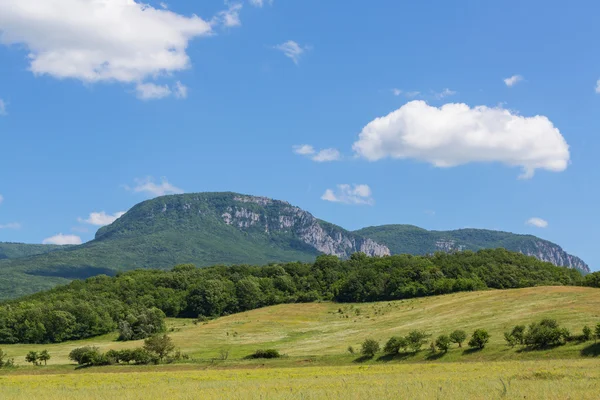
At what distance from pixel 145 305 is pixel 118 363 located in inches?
3700

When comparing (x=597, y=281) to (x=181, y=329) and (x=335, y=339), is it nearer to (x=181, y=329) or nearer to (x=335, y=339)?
(x=335, y=339)

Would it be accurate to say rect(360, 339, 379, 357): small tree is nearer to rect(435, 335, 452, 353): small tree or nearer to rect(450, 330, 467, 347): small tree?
Result: rect(435, 335, 452, 353): small tree

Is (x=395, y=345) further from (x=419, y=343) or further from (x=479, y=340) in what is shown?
(x=479, y=340)

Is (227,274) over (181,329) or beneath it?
over

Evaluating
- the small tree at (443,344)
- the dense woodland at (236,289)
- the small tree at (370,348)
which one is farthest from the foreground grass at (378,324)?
the dense woodland at (236,289)

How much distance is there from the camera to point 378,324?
355 ft

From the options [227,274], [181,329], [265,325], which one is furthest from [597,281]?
[227,274]

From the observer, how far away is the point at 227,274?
19288cm

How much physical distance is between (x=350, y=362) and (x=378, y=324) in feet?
151

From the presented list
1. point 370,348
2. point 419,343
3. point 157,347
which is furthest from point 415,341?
point 157,347

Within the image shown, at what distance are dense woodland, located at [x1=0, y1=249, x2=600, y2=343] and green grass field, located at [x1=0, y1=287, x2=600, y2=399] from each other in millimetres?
9082

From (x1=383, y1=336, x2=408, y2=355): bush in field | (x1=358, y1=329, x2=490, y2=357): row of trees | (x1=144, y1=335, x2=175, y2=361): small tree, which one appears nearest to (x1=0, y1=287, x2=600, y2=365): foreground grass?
(x1=358, y1=329, x2=490, y2=357): row of trees

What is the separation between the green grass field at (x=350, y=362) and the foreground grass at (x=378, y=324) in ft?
0.81

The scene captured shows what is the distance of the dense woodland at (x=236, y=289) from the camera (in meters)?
134
